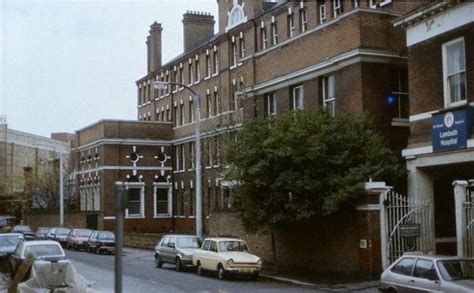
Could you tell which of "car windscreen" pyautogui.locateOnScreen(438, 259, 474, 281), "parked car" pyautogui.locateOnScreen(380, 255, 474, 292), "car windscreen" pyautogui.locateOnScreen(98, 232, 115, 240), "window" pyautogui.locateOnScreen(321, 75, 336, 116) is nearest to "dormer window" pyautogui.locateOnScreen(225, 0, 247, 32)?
"car windscreen" pyautogui.locateOnScreen(98, 232, 115, 240)

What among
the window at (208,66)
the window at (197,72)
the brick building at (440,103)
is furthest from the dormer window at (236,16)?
the brick building at (440,103)

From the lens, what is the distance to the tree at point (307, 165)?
26531mm

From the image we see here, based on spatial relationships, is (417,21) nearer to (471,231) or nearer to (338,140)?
(338,140)

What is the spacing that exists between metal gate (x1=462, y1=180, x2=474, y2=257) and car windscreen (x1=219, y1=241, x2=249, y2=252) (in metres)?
9.14

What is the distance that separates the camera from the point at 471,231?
23500 millimetres

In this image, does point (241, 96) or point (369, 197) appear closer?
point (369, 197)

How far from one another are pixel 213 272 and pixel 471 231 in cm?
1044

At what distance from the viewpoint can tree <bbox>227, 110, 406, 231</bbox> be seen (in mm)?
26531

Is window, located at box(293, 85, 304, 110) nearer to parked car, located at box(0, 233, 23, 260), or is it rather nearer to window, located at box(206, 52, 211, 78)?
parked car, located at box(0, 233, 23, 260)

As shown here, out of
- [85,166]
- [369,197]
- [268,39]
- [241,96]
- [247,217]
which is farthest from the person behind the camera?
[85,166]

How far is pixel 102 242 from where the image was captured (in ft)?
152

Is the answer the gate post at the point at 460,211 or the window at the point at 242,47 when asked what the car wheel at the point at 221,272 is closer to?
the gate post at the point at 460,211

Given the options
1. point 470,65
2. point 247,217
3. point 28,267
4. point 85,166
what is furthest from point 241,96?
point 85,166

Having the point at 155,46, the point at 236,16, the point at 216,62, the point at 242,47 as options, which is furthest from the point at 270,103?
the point at 155,46
